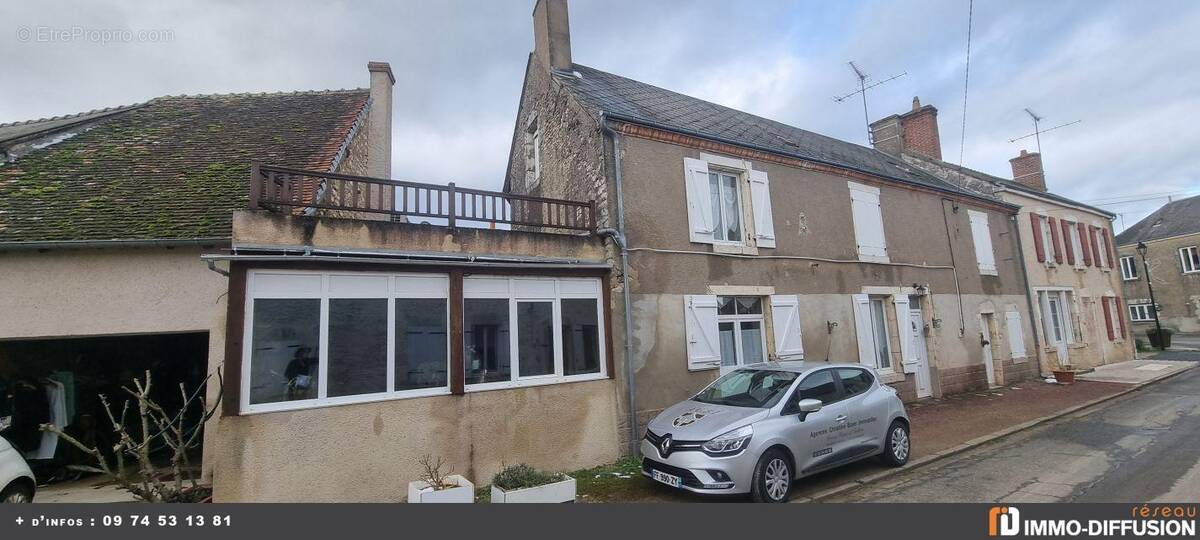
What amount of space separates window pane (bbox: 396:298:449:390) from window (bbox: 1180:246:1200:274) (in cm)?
4325

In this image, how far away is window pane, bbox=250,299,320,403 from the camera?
561cm

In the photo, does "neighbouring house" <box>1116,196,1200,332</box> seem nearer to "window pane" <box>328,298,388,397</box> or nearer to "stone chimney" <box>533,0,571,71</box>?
"stone chimney" <box>533,0,571,71</box>

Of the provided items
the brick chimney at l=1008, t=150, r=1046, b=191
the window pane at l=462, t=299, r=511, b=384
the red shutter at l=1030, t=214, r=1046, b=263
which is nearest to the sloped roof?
the brick chimney at l=1008, t=150, r=1046, b=191

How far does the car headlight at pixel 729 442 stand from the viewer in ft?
17.5

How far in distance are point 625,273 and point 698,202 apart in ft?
7.09

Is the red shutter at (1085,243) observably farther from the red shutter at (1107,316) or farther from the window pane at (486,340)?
the window pane at (486,340)

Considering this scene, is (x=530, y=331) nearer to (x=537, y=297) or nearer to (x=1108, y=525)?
(x=537, y=297)

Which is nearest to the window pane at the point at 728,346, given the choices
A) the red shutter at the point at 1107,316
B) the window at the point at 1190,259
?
the red shutter at the point at 1107,316

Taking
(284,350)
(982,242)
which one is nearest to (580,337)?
(284,350)

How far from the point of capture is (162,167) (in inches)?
346

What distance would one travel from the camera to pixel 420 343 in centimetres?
651

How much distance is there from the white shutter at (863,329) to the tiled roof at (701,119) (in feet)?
9.87

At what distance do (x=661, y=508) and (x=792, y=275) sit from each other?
622cm

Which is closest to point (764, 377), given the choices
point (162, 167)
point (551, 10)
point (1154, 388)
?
point (551, 10)
